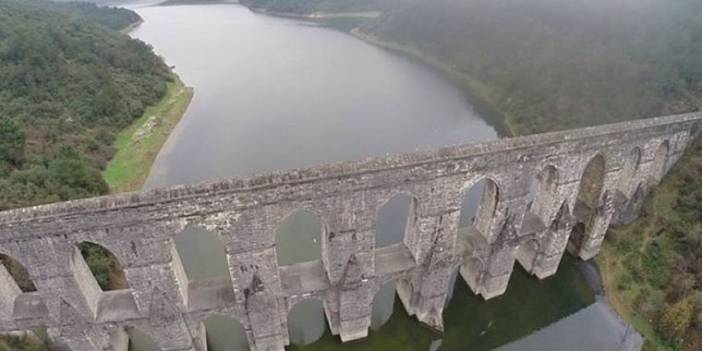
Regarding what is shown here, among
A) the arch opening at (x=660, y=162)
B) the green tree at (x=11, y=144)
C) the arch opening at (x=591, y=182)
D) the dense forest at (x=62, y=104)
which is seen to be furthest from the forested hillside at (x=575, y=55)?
the green tree at (x=11, y=144)

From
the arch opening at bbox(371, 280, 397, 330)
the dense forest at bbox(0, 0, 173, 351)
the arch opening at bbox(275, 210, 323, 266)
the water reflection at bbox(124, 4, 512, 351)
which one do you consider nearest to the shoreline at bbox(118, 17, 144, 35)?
the water reflection at bbox(124, 4, 512, 351)

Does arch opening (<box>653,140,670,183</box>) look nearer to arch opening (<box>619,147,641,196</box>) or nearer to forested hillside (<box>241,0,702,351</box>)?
forested hillside (<box>241,0,702,351</box>)

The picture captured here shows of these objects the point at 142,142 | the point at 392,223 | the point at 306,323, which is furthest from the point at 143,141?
the point at 306,323

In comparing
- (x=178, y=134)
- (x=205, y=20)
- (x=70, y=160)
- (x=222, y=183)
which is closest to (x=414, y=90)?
(x=178, y=134)

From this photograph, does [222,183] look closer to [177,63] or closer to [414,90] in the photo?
[414,90]

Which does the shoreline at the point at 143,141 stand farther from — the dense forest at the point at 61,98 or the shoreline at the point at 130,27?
the shoreline at the point at 130,27

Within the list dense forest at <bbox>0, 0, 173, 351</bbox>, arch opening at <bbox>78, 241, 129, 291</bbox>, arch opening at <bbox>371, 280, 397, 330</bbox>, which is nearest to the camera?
arch opening at <bbox>371, 280, 397, 330</bbox>

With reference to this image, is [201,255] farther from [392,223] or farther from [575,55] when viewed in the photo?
[575,55]
